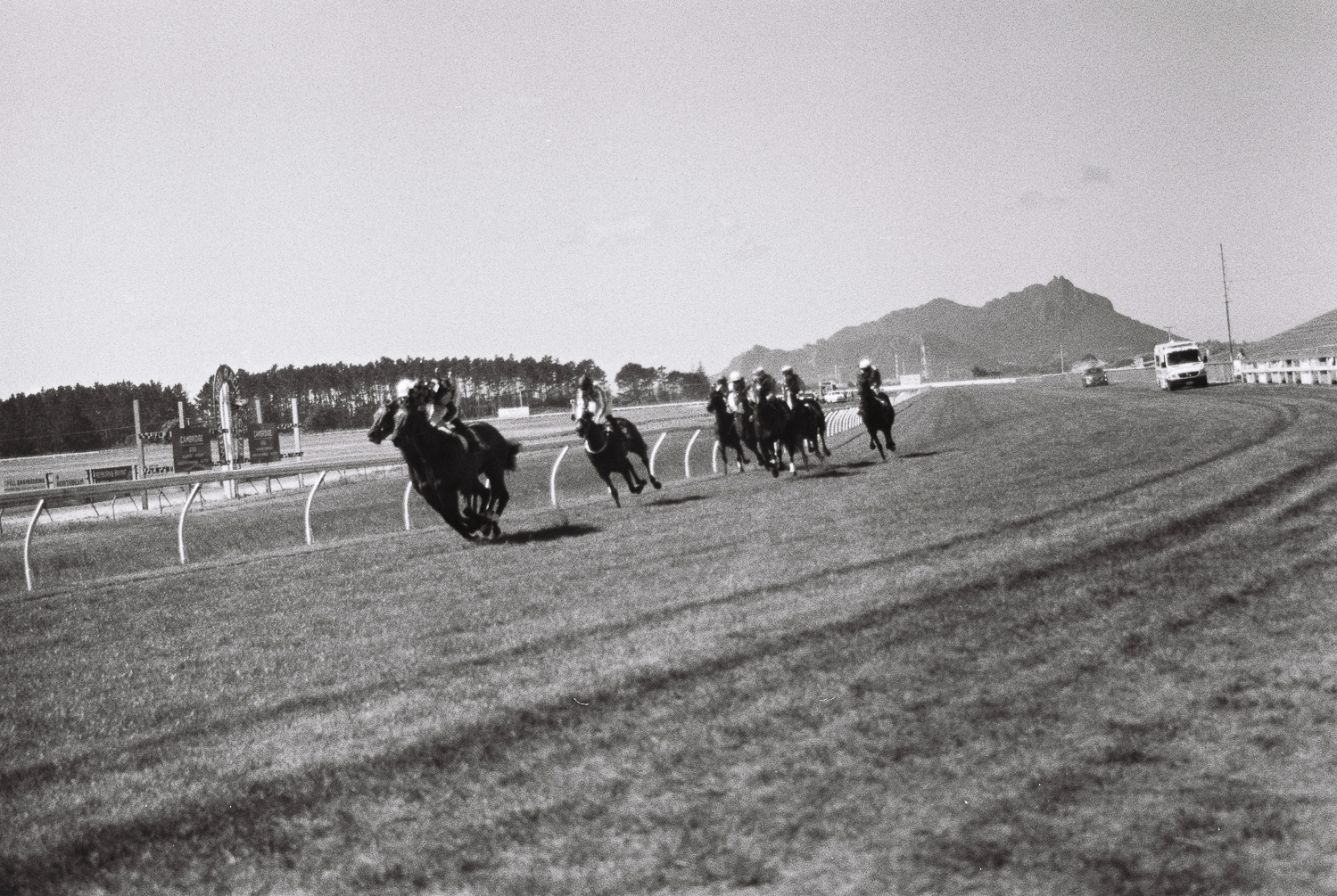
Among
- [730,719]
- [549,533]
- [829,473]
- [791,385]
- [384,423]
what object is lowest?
[730,719]

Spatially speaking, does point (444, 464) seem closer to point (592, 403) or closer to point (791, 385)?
point (592, 403)

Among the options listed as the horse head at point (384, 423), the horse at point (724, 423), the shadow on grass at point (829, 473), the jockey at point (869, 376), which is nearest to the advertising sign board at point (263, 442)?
the horse at point (724, 423)

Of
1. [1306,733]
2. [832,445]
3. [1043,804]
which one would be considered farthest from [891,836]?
[832,445]

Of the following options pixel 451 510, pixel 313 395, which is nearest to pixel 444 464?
pixel 451 510

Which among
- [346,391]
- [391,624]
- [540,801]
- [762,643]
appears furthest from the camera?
[346,391]

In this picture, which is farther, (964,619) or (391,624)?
(391,624)

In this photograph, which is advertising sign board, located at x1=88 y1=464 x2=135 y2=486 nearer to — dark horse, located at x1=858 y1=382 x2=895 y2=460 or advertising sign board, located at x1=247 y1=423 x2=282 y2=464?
advertising sign board, located at x1=247 y1=423 x2=282 y2=464

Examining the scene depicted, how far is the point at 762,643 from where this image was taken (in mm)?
6758

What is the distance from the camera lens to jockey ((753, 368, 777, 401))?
20000mm

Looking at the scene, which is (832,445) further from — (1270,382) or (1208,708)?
(1208,708)

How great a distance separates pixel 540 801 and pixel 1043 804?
1697mm

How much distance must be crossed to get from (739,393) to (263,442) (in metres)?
27.1

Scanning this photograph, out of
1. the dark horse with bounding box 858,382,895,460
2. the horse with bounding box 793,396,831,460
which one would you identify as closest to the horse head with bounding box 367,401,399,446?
the horse with bounding box 793,396,831,460

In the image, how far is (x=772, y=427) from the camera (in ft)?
65.6
